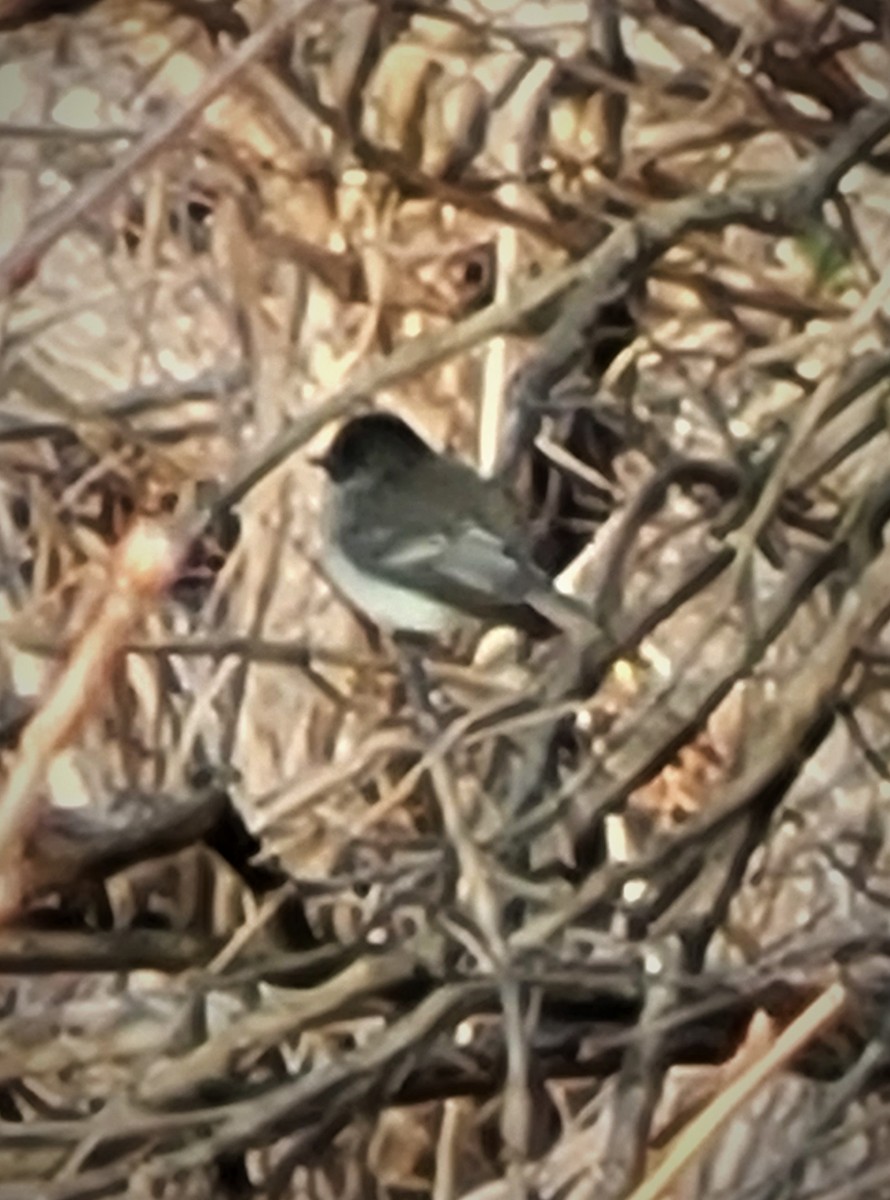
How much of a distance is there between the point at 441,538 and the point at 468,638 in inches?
3.1

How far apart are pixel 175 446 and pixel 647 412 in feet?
0.88

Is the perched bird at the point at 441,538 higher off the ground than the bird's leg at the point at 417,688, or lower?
higher

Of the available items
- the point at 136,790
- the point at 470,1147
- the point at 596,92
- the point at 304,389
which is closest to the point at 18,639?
the point at 136,790

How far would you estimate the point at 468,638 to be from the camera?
118 cm

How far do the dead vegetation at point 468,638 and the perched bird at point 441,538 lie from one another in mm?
16

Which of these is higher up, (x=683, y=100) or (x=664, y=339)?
(x=683, y=100)

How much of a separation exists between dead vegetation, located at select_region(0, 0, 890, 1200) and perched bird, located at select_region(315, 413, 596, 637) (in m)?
0.02

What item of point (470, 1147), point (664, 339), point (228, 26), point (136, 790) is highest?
point (228, 26)

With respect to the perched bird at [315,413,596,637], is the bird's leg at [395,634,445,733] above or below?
below

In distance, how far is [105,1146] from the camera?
1075 millimetres

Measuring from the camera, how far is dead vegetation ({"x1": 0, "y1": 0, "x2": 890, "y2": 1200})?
1.11 m

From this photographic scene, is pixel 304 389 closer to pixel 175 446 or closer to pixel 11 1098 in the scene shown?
pixel 175 446

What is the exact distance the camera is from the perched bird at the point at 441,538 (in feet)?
3.85

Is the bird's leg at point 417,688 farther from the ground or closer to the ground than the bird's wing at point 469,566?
closer to the ground
